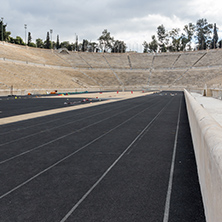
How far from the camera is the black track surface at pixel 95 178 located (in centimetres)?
355

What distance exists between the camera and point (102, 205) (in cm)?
376

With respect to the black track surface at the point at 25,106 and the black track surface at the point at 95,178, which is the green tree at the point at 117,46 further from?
the black track surface at the point at 95,178

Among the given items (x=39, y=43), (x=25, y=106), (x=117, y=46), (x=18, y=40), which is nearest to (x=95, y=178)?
(x=25, y=106)

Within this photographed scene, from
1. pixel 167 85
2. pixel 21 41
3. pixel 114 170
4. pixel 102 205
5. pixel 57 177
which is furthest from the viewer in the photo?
pixel 21 41

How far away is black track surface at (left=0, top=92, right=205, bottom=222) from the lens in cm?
355

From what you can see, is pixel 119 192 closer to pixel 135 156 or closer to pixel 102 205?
pixel 102 205

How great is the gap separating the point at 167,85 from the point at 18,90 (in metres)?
48.5

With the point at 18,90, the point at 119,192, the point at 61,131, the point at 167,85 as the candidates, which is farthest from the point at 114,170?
the point at 167,85

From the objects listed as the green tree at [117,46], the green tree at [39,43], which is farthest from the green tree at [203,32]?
the green tree at [39,43]

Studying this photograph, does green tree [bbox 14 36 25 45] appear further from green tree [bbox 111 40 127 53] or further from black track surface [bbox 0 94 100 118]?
black track surface [bbox 0 94 100 118]

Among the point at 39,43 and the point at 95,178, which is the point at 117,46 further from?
the point at 95,178

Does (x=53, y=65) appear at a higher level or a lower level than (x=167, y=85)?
higher

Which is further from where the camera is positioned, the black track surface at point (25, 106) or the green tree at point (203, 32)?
the green tree at point (203, 32)

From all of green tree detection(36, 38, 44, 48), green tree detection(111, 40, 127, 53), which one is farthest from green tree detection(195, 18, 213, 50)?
green tree detection(36, 38, 44, 48)
